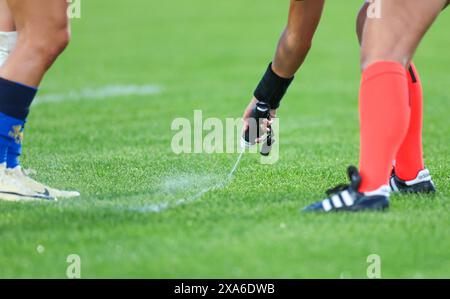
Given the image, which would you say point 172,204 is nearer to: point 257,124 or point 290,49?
point 257,124

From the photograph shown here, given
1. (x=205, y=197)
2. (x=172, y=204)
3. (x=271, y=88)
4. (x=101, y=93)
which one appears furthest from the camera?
(x=101, y=93)

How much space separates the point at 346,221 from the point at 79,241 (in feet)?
3.93

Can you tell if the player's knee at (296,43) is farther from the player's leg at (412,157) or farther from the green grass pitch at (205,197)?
the green grass pitch at (205,197)

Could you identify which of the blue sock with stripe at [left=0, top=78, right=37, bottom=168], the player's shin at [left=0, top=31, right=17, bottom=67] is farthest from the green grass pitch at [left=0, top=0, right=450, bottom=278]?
the player's shin at [left=0, top=31, right=17, bottom=67]

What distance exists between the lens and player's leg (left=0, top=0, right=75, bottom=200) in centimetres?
477

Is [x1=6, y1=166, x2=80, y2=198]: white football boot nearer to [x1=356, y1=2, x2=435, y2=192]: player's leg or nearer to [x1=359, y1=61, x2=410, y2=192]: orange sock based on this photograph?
[x1=359, y1=61, x2=410, y2=192]: orange sock

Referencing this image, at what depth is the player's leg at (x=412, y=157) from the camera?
16.6 feet

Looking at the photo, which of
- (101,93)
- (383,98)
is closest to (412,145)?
(383,98)

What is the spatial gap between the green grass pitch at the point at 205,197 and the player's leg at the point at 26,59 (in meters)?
0.40

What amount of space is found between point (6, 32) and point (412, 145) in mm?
2447

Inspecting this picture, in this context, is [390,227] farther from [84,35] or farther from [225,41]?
[84,35]

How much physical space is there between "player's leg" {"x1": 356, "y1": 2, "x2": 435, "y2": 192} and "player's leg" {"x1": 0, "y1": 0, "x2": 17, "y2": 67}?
6.63 ft

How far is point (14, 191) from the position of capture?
488 centimetres
